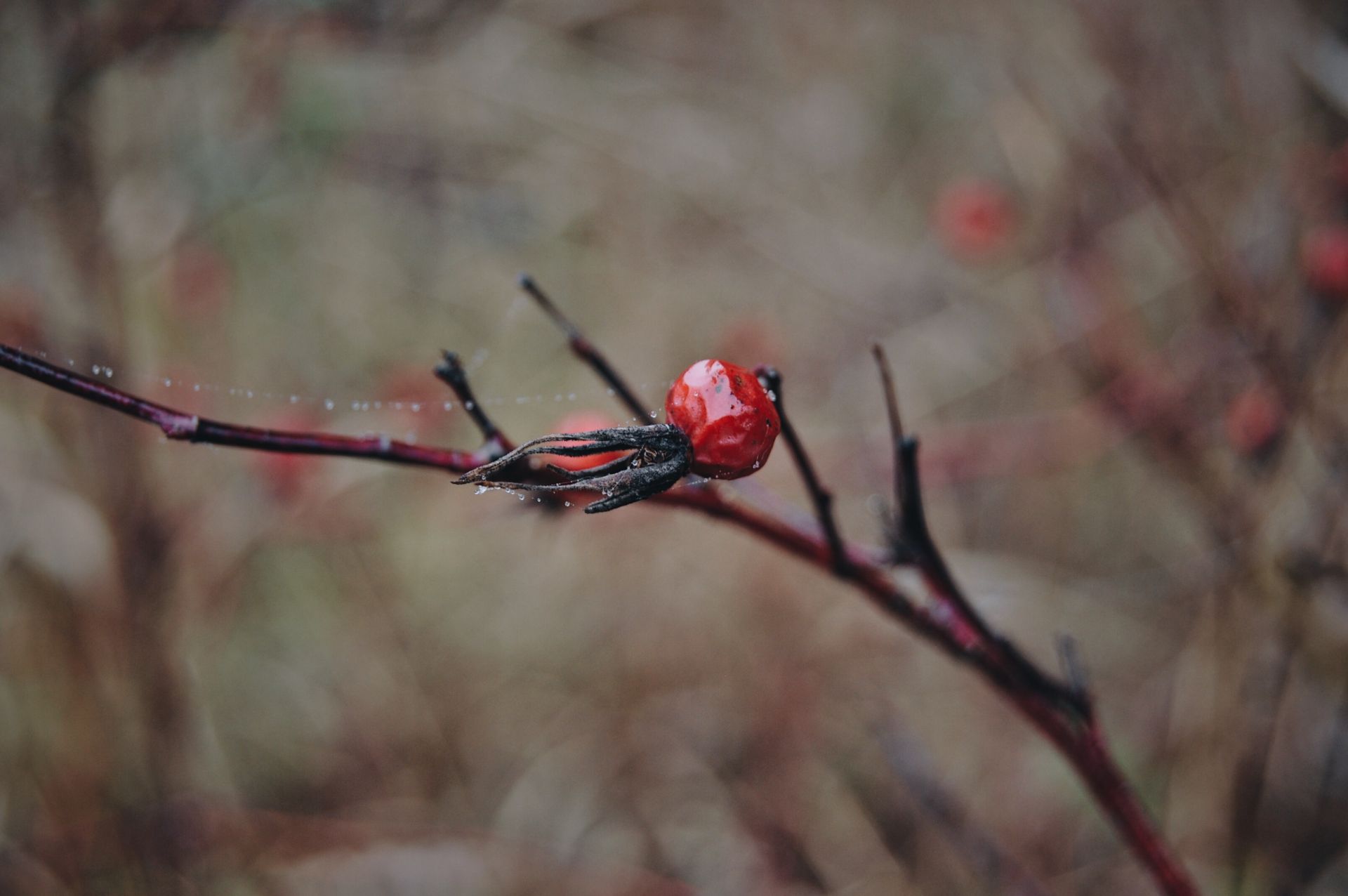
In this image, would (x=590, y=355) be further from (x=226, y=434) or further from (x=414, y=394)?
(x=414, y=394)

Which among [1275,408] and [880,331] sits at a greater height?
[880,331]

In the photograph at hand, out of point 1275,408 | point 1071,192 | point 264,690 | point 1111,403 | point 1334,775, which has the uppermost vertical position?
point 1071,192

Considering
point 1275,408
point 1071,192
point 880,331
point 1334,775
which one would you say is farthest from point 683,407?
point 1071,192

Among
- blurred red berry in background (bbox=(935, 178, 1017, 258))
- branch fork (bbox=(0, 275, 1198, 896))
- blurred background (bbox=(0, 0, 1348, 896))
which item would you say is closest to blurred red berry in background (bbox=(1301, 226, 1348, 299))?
blurred background (bbox=(0, 0, 1348, 896))

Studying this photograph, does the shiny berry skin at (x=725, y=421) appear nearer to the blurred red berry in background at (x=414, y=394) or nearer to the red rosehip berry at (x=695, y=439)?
the red rosehip berry at (x=695, y=439)

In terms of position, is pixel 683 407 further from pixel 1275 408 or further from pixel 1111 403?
pixel 1111 403

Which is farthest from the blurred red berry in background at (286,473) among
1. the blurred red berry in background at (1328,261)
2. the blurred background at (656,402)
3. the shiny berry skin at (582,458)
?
the blurred red berry in background at (1328,261)
